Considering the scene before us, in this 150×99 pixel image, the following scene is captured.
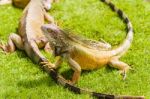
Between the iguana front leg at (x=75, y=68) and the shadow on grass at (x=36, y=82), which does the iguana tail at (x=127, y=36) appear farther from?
the shadow on grass at (x=36, y=82)

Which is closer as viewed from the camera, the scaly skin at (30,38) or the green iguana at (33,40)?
the green iguana at (33,40)

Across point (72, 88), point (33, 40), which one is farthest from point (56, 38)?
point (33, 40)

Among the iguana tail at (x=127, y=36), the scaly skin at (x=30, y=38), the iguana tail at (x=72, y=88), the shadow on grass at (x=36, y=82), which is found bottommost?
the shadow on grass at (x=36, y=82)

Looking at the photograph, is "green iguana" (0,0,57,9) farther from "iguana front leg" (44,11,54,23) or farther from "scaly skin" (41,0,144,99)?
"scaly skin" (41,0,144,99)

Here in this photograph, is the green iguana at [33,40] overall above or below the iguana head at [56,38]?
below

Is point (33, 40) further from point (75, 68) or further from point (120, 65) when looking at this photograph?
point (120, 65)

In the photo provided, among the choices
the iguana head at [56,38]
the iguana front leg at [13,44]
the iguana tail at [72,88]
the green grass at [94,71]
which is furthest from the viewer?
the iguana front leg at [13,44]

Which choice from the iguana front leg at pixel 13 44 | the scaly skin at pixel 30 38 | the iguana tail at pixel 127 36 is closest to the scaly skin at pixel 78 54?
the iguana tail at pixel 127 36
